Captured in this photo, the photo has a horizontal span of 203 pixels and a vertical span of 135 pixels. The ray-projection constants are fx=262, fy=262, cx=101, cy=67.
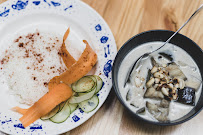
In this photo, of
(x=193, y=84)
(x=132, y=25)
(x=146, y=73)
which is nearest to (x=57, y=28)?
(x=132, y=25)

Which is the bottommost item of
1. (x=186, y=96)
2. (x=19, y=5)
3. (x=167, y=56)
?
(x=186, y=96)

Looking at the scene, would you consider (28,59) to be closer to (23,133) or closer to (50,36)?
(50,36)

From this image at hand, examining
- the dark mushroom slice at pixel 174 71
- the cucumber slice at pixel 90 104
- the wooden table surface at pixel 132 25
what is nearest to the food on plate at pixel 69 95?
the cucumber slice at pixel 90 104

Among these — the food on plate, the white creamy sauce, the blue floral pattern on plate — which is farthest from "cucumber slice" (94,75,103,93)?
the blue floral pattern on plate

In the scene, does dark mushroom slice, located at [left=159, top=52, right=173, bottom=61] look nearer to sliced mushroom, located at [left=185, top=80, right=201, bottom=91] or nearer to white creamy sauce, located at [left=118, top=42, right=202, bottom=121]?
white creamy sauce, located at [left=118, top=42, right=202, bottom=121]

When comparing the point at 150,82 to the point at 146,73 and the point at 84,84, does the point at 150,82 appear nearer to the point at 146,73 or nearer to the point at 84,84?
the point at 146,73

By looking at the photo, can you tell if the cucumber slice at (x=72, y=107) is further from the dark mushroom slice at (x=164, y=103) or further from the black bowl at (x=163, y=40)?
the dark mushroom slice at (x=164, y=103)

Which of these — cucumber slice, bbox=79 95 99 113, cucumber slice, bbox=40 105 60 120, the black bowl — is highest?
the black bowl
